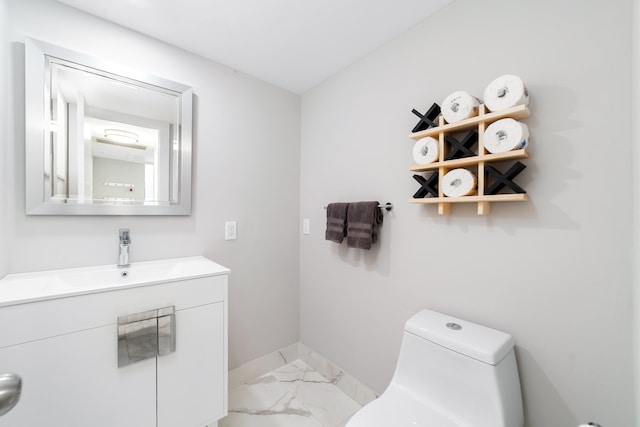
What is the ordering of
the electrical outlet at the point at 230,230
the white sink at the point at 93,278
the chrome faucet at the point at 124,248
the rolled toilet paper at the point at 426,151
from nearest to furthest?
the white sink at the point at 93,278 → the rolled toilet paper at the point at 426,151 → the chrome faucet at the point at 124,248 → the electrical outlet at the point at 230,230

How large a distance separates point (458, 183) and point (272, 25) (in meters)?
1.29

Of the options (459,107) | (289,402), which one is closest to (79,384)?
(289,402)

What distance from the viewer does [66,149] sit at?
51.9 inches

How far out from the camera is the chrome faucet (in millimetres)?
1390

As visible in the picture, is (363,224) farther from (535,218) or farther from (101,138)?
(101,138)

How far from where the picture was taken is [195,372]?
4.17 feet

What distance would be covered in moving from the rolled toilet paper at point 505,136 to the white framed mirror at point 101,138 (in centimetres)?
161

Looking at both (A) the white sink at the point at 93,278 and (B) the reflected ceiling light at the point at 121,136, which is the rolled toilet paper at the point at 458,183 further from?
(B) the reflected ceiling light at the point at 121,136

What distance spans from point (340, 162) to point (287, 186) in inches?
20.6

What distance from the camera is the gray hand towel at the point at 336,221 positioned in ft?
5.56

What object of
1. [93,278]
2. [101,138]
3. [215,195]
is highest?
[101,138]

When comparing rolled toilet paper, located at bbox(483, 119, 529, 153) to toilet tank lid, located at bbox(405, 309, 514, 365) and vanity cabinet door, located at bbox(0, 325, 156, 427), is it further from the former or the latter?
vanity cabinet door, located at bbox(0, 325, 156, 427)

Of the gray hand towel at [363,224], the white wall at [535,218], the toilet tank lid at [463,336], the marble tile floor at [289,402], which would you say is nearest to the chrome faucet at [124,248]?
the marble tile floor at [289,402]

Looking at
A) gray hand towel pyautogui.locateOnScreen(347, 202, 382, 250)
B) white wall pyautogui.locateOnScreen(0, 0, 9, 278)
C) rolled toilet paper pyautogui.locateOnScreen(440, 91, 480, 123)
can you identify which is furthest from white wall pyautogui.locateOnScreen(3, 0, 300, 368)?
rolled toilet paper pyautogui.locateOnScreen(440, 91, 480, 123)
